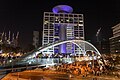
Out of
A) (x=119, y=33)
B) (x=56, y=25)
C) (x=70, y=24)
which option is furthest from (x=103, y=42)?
(x=56, y=25)

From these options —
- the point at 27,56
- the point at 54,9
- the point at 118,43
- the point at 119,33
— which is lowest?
the point at 27,56

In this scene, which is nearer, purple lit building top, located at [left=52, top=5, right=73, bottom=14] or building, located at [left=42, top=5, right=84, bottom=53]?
building, located at [left=42, top=5, right=84, bottom=53]

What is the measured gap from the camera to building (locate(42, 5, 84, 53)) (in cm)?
12329

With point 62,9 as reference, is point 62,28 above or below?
below

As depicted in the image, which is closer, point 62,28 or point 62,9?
point 62,28

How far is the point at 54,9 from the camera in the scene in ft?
467

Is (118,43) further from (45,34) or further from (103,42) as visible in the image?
(45,34)

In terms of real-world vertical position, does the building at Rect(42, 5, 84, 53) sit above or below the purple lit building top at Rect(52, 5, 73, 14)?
below

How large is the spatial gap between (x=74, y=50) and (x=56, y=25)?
78.5 feet

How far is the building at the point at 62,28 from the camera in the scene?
12329cm

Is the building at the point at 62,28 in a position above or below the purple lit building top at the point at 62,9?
below

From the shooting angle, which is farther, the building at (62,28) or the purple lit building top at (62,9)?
the purple lit building top at (62,9)

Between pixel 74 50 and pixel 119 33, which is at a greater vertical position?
pixel 119 33

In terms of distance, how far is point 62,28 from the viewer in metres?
125
